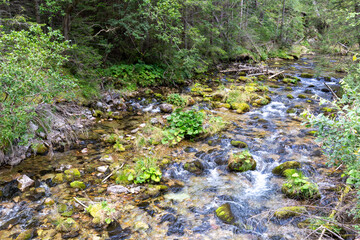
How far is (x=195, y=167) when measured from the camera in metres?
6.01

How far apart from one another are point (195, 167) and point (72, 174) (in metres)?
3.06

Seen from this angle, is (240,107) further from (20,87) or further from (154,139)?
(20,87)

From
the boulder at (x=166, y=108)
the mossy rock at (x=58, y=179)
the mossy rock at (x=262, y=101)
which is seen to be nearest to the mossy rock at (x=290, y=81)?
the mossy rock at (x=262, y=101)

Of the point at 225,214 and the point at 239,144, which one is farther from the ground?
the point at 239,144

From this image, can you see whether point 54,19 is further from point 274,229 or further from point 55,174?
point 274,229

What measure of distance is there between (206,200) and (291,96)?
9608 mm

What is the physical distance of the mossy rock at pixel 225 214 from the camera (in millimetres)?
4225

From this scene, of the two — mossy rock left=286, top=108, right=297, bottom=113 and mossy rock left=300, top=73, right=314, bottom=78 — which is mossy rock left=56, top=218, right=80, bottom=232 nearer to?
mossy rock left=286, top=108, right=297, bottom=113

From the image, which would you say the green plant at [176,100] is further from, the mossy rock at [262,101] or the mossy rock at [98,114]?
the mossy rock at [262,101]

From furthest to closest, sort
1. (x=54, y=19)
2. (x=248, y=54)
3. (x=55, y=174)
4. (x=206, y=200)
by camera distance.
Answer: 1. (x=248, y=54)
2. (x=54, y=19)
3. (x=55, y=174)
4. (x=206, y=200)

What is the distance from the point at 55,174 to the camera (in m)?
5.39

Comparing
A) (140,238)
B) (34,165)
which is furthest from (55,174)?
(140,238)

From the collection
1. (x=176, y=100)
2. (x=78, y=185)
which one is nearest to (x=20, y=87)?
(x=78, y=185)

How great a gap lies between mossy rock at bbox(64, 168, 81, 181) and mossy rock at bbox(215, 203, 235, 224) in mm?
3351
